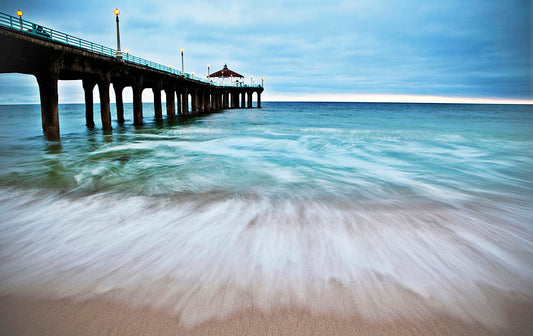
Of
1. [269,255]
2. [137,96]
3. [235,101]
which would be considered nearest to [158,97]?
[137,96]

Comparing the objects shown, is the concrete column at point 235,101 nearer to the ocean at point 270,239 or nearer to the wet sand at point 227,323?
the ocean at point 270,239

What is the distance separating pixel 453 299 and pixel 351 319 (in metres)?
1.09

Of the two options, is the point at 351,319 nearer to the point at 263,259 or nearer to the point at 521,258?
the point at 263,259

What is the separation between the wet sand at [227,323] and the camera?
2299mm

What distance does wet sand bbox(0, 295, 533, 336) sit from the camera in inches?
90.5

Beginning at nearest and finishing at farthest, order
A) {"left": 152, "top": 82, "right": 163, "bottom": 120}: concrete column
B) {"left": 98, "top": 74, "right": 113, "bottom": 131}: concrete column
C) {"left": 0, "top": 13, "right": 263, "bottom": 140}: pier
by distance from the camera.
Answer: {"left": 0, "top": 13, "right": 263, "bottom": 140}: pier → {"left": 98, "top": 74, "right": 113, "bottom": 131}: concrete column → {"left": 152, "top": 82, "right": 163, "bottom": 120}: concrete column

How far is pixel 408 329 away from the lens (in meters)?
2.32

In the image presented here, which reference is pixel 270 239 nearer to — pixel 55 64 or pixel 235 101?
pixel 55 64

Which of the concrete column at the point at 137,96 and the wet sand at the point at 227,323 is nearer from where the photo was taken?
the wet sand at the point at 227,323

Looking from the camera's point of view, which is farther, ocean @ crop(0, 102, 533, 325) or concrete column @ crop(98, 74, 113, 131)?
concrete column @ crop(98, 74, 113, 131)

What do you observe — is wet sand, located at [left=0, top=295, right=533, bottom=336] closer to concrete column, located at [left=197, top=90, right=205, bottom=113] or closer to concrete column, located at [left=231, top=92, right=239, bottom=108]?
concrete column, located at [left=197, top=90, right=205, bottom=113]

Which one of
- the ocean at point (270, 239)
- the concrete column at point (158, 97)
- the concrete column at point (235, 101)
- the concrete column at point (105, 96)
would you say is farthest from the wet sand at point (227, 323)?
the concrete column at point (235, 101)

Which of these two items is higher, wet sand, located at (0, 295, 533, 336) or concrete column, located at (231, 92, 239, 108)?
concrete column, located at (231, 92, 239, 108)

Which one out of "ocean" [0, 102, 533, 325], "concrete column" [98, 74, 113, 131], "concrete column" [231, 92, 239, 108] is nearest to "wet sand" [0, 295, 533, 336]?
"ocean" [0, 102, 533, 325]
